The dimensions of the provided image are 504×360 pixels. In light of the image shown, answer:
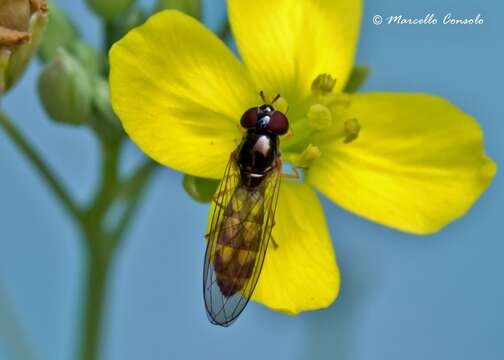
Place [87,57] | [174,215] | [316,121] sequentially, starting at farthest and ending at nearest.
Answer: [174,215] → [87,57] → [316,121]

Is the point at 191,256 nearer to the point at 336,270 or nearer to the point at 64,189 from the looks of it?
the point at 64,189

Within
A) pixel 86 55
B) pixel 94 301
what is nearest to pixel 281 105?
pixel 86 55

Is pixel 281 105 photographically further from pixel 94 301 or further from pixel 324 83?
pixel 94 301

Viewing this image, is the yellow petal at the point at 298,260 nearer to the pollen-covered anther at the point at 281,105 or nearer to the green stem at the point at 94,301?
the pollen-covered anther at the point at 281,105

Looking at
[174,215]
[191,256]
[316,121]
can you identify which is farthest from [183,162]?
[174,215]

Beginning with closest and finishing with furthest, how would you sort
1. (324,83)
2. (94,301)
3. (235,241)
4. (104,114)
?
1. (235,241)
2. (324,83)
3. (104,114)
4. (94,301)

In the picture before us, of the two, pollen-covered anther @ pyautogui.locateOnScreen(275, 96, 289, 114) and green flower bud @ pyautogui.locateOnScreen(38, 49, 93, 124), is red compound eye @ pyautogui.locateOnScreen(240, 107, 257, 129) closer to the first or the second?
pollen-covered anther @ pyautogui.locateOnScreen(275, 96, 289, 114)

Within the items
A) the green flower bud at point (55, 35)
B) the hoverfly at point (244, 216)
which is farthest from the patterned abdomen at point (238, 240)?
the green flower bud at point (55, 35)
